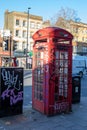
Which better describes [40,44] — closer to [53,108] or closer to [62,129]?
[53,108]

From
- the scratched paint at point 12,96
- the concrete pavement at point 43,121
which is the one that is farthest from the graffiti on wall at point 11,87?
the concrete pavement at point 43,121

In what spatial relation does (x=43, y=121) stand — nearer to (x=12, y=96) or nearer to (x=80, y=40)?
(x=12, y=96)

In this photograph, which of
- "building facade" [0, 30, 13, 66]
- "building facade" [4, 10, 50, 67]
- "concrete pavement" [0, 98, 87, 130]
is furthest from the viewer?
"building facade" [4, 10, 50, 67]

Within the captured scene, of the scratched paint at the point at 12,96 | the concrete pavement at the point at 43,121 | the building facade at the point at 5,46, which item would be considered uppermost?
the building facade at the point at 5,46

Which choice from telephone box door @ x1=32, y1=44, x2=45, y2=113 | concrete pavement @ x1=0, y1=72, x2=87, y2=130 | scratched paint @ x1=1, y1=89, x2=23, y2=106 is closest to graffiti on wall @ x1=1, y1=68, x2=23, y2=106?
scratched paint @ x1=1, y1=89, x2=23, y2=106

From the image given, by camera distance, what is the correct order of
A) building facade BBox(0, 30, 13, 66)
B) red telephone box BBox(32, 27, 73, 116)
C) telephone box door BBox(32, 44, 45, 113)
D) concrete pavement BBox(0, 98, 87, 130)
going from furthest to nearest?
building facade BBox(0, 30, 13, 66), telephone box door BBox(32, 44, 45, 113), red telephone box BBox(32, 27, 73, 116), concrete pavement BBox(0, 98, 87, 130)

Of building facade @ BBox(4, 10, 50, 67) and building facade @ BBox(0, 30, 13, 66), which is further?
building facade @ BBox(4, 10, 50, 67)

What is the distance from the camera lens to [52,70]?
734 cm

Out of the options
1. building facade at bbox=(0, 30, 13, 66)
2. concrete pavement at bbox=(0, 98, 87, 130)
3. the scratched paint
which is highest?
building facade at bbox=(0, 30, 13, 66)

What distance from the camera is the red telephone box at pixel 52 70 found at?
731cm

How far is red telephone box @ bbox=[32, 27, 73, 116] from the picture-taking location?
731cm

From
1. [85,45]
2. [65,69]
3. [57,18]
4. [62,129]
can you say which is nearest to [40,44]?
[65,69]

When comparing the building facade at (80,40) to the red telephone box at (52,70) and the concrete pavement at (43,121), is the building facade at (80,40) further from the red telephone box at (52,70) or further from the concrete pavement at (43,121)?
the concrete pavement at (43,121)

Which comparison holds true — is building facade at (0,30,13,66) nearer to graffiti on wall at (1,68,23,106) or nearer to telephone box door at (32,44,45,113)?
telephone box door at (32,44,45,113)
